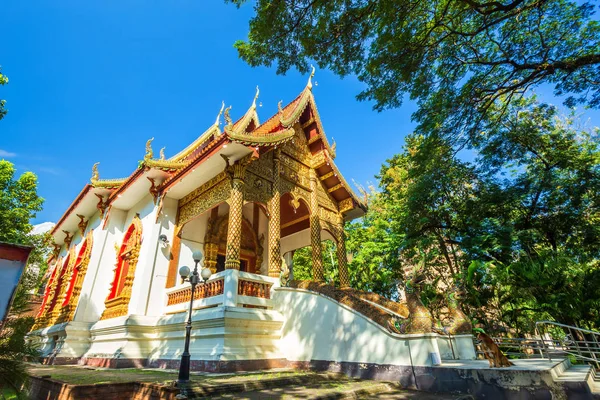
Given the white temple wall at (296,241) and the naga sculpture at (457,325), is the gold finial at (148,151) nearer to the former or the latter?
the white temple wall at (296,241)

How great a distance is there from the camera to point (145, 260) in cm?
878

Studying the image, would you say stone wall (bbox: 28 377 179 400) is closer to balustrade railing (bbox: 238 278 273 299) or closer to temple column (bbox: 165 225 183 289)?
balustrade railing (bbox: 238 278 273 299)

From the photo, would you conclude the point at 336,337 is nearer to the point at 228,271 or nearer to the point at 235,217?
the point at 228,271

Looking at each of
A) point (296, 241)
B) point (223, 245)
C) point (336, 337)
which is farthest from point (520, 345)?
point (223, 245)

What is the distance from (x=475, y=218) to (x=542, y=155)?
10.7ft

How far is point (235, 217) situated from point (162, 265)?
10.1 feet

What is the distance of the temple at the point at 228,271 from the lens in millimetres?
6418

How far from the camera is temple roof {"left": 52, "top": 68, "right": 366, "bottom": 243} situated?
8336 mm

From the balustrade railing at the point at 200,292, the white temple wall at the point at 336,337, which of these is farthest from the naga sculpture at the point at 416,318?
the balustrade railing at the point at 200,292

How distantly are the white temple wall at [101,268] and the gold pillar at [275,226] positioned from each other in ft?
21.5

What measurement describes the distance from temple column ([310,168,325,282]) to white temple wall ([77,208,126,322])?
7.28 m

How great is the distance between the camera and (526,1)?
680 cm

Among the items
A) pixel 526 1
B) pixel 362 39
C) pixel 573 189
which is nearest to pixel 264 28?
pixel 362 39

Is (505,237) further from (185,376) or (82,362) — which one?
(82,362)
